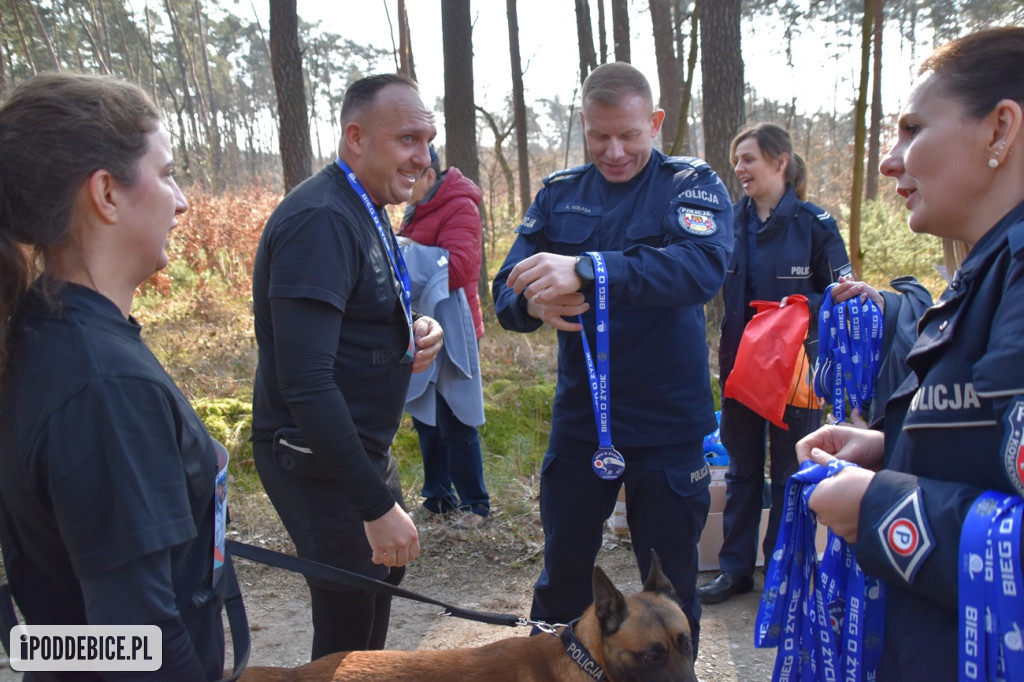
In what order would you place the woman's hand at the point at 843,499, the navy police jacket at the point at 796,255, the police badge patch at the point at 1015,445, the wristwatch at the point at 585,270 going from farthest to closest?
the navy police jacket at the point at 796,255, the wristwatch at the point at 585,270, the woman's hand at the point at 843,499, the police badge patch at the point at 1015,445

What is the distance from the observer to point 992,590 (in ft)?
4.16

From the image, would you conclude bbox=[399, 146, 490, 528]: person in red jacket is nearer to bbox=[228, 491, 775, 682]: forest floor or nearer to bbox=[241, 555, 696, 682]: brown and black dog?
bbox=[228, 491, 775, 682]: forest floor

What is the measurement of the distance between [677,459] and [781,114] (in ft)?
137

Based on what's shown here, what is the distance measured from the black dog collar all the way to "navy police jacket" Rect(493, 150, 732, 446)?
2.41 ft

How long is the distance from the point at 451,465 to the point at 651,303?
321cm

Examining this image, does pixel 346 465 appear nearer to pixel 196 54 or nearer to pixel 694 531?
pixel 694 531

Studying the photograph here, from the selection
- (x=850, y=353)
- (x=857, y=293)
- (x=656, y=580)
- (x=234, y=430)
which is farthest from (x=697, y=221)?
(x=234, y=430)

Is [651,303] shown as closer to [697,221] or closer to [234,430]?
[697,221]

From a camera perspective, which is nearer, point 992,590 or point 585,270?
point 992,590

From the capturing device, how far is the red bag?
413 centimetres

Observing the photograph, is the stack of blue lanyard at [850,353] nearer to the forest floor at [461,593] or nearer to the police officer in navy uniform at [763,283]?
the police officer in navy uniform at [763,283]

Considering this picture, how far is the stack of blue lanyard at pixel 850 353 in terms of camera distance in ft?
9.57

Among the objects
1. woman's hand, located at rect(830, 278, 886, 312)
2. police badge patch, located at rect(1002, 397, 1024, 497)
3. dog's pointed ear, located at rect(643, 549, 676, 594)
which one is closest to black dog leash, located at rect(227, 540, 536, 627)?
dog's pointed ear, located at rect(643, 549, 676, 594)

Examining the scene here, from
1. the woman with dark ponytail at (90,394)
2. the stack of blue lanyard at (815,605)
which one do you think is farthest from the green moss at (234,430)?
the stack of blue lanyard at (815,605)
